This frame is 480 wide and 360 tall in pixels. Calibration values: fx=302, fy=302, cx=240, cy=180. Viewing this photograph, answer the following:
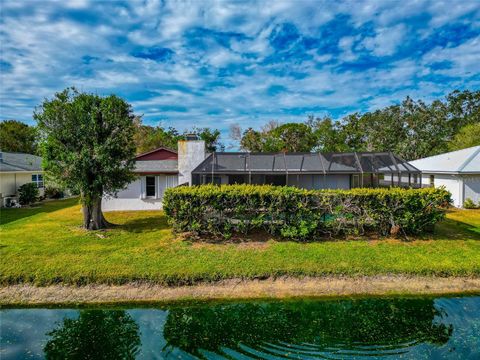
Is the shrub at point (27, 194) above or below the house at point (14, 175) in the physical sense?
below

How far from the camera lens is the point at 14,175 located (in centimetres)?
2084

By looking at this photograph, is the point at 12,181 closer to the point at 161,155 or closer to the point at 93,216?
the point at 161,155

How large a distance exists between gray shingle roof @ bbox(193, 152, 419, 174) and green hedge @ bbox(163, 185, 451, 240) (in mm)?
3501

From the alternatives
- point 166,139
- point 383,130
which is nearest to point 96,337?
point 166,139

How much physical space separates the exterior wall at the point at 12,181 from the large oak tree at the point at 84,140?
33.5 ft

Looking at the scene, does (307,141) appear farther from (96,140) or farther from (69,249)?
(69,249)

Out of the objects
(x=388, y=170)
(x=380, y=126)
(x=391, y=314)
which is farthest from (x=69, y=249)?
(x=380, y=126)

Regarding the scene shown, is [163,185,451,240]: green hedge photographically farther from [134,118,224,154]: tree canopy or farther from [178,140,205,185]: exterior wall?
[134,118,224,154]: tree canopy

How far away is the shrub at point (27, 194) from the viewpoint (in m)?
20.3

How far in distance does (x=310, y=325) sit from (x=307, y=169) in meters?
9.49

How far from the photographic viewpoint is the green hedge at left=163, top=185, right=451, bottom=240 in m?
11.3

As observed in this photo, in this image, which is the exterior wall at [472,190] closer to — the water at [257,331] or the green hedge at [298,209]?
the green hedge at [298,209]

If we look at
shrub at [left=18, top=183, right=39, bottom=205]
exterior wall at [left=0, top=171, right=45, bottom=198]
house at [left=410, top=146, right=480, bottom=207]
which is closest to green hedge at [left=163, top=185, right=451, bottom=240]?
house at [left=410, top=146, right=480, bottom=207]

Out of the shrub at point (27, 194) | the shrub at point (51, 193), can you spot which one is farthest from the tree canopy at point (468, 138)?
the shrub at point (27, 194)
